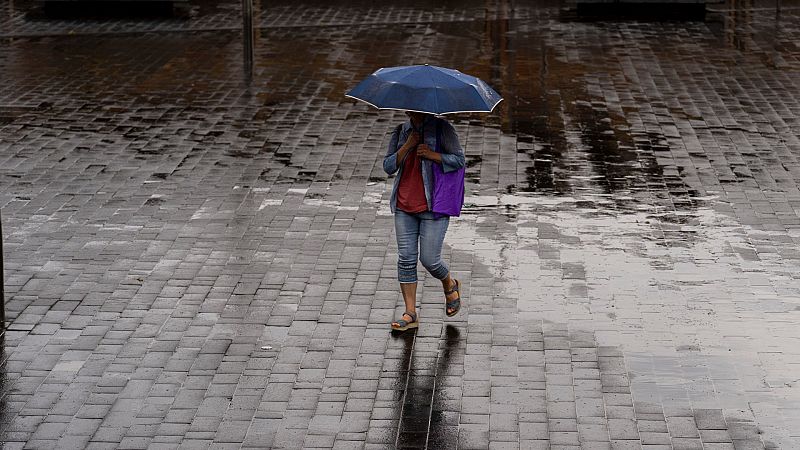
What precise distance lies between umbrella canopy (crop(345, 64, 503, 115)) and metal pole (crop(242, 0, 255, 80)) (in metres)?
9.75

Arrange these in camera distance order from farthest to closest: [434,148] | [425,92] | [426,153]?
[434,148], [426,153], [425,92]

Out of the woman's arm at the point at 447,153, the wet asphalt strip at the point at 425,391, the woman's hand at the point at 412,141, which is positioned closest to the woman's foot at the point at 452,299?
the wet asphalt strip at the point at 425,391

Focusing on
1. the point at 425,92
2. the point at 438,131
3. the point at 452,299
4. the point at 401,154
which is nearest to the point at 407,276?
the point at 452,299

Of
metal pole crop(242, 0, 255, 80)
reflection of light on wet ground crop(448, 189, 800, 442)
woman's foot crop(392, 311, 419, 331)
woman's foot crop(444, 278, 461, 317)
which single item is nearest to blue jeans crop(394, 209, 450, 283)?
woman's foot crop(444, 278, 461, 317)

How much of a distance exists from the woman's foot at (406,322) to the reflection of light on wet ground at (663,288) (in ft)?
2.59

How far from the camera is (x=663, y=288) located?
9.98 m

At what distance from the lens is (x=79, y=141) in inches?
584

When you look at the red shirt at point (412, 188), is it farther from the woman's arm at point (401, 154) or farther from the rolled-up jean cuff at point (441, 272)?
the rolled-up jean cuff at point (441, 272)

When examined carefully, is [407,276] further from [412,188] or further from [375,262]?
[375,262]

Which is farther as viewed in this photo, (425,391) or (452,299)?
(452,299)

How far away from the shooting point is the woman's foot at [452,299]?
9.31m

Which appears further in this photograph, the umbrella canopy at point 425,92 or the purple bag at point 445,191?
the purple bag at point 445,191

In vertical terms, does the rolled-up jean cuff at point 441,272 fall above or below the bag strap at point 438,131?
below

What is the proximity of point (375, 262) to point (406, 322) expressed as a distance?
1.56 metres
